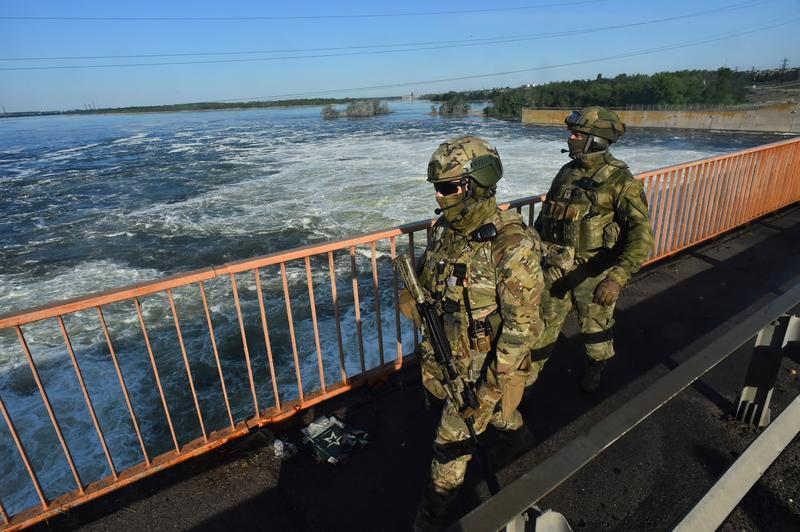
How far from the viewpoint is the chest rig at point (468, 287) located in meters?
2.03

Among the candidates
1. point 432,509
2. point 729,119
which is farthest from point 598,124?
point 729,119

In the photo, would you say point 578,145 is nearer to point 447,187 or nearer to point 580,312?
point 580,312

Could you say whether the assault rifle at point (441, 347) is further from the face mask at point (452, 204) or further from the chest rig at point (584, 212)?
the chest rig at point (584, 212)

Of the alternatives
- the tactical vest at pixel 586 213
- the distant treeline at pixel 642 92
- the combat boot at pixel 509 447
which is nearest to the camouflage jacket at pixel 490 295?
the combat boot at pixel 509 447

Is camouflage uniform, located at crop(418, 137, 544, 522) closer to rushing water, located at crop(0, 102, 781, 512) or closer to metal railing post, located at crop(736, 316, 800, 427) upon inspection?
rushing water, located at crop(0, 102, 781, 512)

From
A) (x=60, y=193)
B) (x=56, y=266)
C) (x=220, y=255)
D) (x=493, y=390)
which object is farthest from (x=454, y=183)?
(x=60, y=193)

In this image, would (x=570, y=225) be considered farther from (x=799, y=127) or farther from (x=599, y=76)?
(x=599, y=76)

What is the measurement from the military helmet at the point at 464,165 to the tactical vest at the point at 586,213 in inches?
48.4

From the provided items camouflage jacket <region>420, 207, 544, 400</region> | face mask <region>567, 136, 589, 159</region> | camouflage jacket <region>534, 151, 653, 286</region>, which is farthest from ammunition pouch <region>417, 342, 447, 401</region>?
face mask <region>567, 136, 589, 159</region>

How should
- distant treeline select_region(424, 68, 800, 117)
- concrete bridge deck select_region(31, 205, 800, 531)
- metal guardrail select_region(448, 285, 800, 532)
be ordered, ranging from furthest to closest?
1. distant treeline select_region(424, 68, 800, 117)
2. concrete bridge deck select_region(31, 205, 800, 531)
3. metal guardrail select_region(448, 285, 800, 532)

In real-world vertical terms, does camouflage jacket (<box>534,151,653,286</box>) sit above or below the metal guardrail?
above

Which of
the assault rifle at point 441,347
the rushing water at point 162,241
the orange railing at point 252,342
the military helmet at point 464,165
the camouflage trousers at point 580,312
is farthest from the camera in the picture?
the rushing water at point 162,241

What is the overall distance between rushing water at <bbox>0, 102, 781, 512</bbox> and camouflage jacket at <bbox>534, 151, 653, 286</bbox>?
1400 millimetres

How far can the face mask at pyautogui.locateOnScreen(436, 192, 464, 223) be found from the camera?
2008mm
